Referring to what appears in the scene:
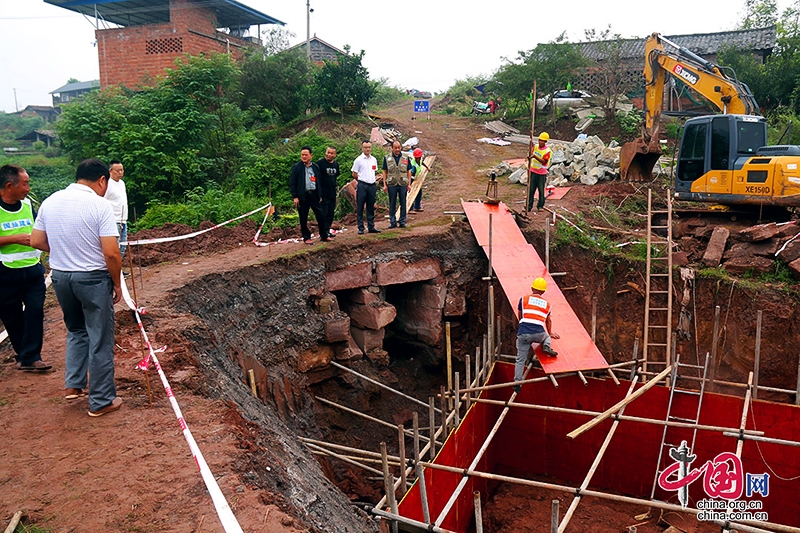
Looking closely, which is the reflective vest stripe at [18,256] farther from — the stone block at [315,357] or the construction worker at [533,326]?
the construction worker at [533,326]

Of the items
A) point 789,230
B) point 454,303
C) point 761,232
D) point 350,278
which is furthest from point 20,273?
point 789,230

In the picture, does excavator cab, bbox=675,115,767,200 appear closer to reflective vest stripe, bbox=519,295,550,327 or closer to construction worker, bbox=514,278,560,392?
construction worker, bbox=514,278,560,392

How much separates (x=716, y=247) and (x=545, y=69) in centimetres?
1141

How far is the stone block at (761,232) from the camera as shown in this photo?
8.93 m

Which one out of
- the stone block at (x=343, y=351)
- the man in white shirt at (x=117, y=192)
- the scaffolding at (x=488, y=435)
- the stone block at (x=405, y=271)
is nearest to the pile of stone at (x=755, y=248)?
the scaffolding at (x=488, y=435)

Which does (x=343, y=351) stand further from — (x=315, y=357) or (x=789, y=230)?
(x=789, y=230)

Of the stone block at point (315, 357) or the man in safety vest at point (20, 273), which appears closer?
the man in safety vest at point (20, 273)

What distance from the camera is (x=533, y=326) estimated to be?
715 cm

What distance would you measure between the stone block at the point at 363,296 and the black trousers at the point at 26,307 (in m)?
5.14

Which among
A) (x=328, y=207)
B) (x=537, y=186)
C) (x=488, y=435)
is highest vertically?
(x=537, y=186)

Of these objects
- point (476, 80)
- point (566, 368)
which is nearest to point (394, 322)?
point (566, 368)

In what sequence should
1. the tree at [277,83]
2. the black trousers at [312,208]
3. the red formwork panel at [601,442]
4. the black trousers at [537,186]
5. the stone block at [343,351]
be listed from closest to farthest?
1. the red formwork panel at [601,442]
2. the black trousers at [312,208]
3. the stone block at [343,351]
4. the black trousers at [537,186]
5. the tree at [277,83]

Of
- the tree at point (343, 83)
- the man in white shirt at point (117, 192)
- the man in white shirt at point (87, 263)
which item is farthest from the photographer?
the tree at point (343, 83)

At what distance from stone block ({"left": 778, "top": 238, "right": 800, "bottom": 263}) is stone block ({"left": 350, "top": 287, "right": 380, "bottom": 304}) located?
22.0 ft
